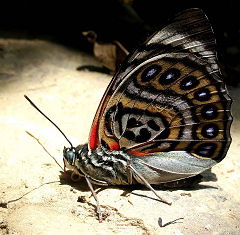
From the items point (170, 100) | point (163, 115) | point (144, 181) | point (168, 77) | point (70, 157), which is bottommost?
point (70, 157)

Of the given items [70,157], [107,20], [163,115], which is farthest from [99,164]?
[107,20]

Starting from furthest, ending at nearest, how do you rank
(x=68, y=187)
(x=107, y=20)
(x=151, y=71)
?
(x=107, y=20) → (x=68, y=187) → (x=151, y=71)

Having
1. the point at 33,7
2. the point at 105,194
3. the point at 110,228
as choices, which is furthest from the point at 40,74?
the point at 110,228

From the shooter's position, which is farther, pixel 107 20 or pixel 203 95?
A: pixel 107 20

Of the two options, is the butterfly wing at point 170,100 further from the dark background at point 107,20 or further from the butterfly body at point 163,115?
the dark background at point 107,20

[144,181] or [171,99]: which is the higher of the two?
[171,99]

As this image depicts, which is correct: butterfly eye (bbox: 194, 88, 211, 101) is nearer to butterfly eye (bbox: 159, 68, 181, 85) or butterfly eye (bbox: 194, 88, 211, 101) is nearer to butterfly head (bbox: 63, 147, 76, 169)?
butterfly eye (bbox: 159, 68, 181, 85)

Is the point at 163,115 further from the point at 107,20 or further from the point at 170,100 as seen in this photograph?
the point at 107,20
